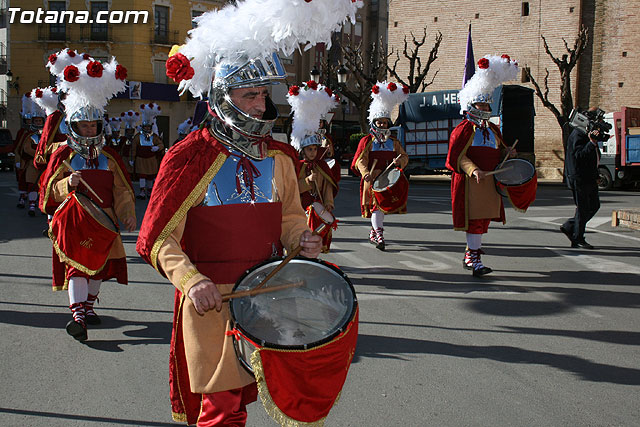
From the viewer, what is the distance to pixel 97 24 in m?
44.4

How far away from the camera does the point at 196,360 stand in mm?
2975

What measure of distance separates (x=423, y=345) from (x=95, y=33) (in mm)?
43575

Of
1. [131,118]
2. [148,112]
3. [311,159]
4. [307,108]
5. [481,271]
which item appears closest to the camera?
[481,271]

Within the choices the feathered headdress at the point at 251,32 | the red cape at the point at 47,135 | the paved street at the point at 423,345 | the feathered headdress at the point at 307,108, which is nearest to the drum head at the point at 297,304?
the feathered headdress at the point at 251,32

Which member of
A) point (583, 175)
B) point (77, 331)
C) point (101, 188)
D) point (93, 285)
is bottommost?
point (77, 331)

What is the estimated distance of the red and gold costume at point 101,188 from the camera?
5.87 m

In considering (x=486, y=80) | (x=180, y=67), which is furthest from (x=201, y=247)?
(x=486, y=80)

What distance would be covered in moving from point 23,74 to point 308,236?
153 ft

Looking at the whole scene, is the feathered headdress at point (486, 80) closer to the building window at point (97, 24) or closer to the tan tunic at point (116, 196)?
the tan tunic at point (116, 196)

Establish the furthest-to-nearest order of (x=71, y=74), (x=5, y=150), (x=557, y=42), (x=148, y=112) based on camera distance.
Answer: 1. (x=557, y=42)
2. (x=5, y=150)
3. (x=148, y=112)
4. (x=71, y=74)

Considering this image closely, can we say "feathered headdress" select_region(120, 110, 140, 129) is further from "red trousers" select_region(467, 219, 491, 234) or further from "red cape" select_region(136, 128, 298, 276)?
"red cape" select_region(136, 128, 298, 276)

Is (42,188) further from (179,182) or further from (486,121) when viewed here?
(486,121)

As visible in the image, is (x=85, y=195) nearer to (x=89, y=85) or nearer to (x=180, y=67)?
(x=89, y=85)

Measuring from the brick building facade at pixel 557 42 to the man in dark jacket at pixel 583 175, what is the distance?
70.4 feet
